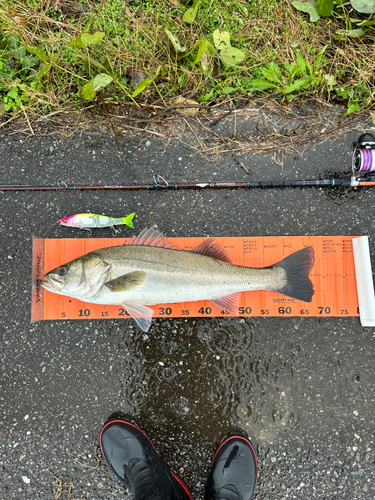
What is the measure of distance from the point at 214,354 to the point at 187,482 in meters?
1.49

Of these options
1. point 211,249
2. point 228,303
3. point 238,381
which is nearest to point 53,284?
point 211,249

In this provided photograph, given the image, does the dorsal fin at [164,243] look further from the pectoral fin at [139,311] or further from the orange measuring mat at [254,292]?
the pectoral fin at [139,311]

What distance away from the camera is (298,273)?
326cm

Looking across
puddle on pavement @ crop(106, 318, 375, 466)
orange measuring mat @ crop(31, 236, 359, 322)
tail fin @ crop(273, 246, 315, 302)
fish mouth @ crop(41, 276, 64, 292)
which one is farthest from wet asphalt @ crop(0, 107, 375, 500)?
fish mouth @ crop(41, 276, 64, 292)

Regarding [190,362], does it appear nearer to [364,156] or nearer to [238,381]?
[238,381]

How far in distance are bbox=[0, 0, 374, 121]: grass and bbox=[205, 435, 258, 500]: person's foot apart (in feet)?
13.3

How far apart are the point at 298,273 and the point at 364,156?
1494 millimetres

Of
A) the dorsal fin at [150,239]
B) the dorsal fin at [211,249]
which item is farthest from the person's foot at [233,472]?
the dorsal fin at [150,239]

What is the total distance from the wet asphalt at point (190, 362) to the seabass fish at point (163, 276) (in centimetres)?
46

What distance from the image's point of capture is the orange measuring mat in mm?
3482

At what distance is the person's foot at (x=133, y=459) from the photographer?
3.38 meters

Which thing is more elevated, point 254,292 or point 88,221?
point 88,221

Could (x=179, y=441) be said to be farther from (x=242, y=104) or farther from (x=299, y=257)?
(x=242, y=104)

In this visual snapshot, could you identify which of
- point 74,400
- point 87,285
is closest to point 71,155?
point 87,285
